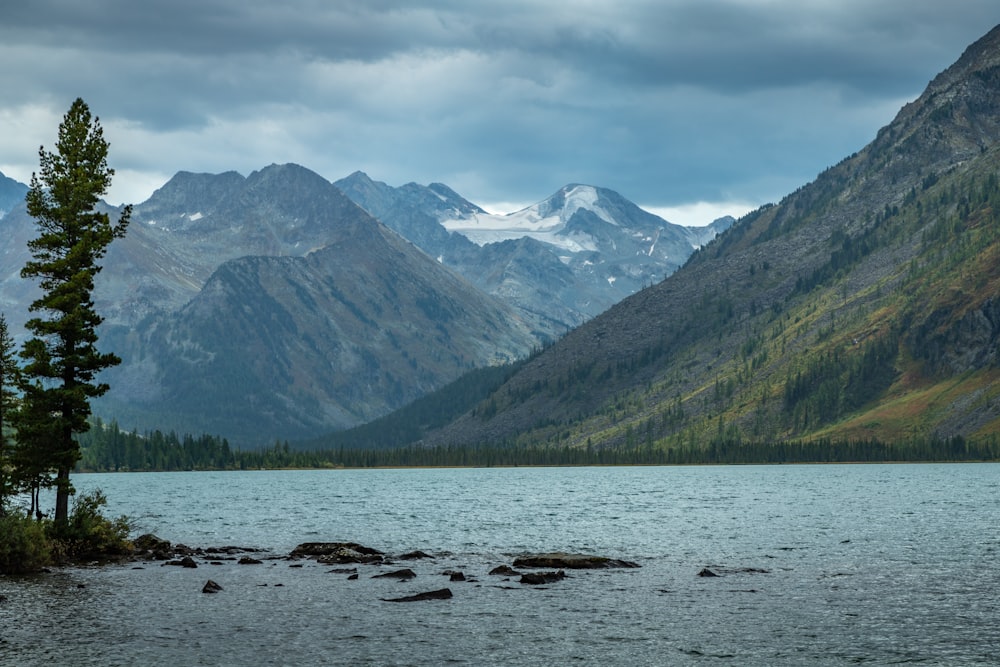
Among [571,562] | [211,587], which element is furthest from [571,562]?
[211,587]

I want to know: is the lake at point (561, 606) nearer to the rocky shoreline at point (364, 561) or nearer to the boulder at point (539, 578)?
the rocky shoreline at point (364, 561)

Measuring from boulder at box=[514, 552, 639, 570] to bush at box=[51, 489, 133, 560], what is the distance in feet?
113

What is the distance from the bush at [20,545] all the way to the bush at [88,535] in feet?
19.9

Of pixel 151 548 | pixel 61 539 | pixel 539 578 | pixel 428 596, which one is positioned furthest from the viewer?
pixel 151 548

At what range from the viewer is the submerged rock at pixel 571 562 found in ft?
270

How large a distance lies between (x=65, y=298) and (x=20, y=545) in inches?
756

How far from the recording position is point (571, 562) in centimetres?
8244

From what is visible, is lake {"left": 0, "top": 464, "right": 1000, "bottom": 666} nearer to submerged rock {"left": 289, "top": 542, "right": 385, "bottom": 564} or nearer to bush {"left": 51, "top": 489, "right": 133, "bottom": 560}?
submerged rock {"left": 289, "top": 542, "right": 385, "bottom": 564}

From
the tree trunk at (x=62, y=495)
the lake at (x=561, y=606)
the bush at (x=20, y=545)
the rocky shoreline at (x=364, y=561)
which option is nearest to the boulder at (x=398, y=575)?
the rocky shoreline at (x=364, y=561)

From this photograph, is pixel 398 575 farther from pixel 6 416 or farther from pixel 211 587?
pixel 6 416

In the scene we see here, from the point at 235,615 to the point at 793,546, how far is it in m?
59.4

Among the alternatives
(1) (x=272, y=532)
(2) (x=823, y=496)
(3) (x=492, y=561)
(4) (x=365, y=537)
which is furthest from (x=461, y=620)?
(2) (x=823, y=496)

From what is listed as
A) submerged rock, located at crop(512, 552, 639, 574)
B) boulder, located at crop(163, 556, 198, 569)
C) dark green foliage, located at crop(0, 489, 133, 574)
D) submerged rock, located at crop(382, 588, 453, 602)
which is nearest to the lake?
submerged rock, located at crop(382, 588, 453, 602)

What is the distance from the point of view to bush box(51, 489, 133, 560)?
270 feet
